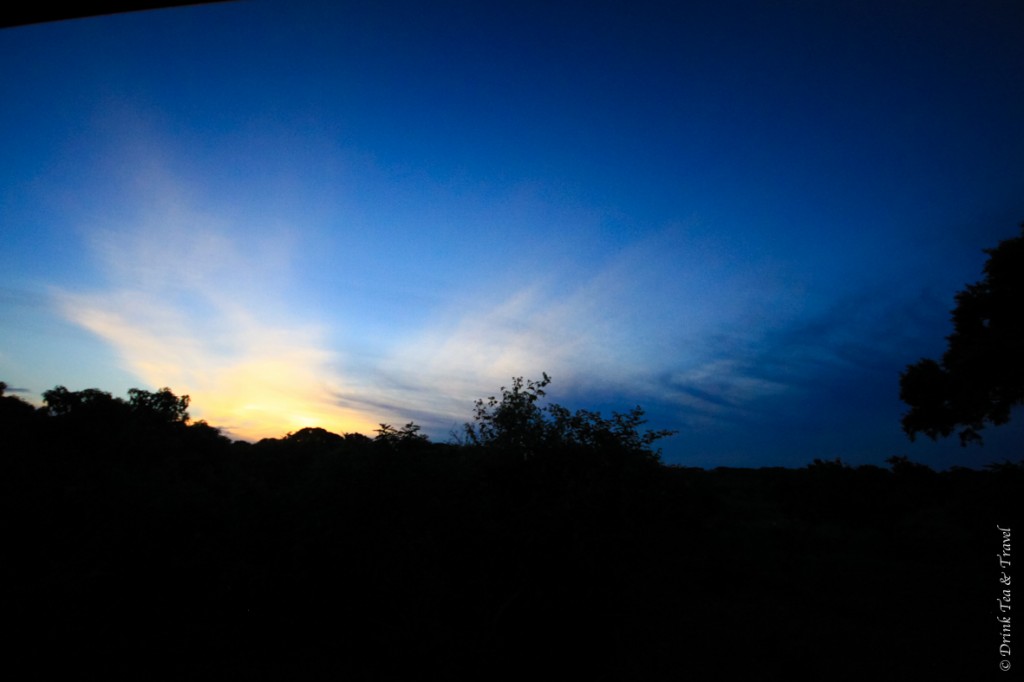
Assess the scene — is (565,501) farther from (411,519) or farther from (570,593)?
(411,519)

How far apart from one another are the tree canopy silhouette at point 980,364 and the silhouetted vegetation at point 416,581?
173 inches

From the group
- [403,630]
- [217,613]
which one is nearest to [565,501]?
[403,630]

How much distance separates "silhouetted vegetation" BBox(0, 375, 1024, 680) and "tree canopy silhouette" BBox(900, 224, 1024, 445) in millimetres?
4403

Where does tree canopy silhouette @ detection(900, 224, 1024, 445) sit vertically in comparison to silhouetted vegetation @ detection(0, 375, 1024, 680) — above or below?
above

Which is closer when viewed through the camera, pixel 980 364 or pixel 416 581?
pixel 416 581

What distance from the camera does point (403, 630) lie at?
6648 millimetres

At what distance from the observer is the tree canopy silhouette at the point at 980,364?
13.6 metres

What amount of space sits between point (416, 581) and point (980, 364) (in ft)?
57.2

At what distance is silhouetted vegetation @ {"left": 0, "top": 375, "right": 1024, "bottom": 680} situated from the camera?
21.2ft

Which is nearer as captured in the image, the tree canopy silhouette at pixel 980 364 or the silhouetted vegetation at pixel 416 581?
the silhouetted vegetation at pixel 416 581

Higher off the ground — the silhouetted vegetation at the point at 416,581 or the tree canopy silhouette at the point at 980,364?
the tree canopy silhouette at the point at 980,364

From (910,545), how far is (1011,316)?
7908 millimetres

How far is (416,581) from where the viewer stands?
6680 millimetres

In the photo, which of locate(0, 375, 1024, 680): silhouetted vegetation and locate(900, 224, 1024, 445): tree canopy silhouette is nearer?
locate(0, 375, 1024, 680): silhouetted vegetation
